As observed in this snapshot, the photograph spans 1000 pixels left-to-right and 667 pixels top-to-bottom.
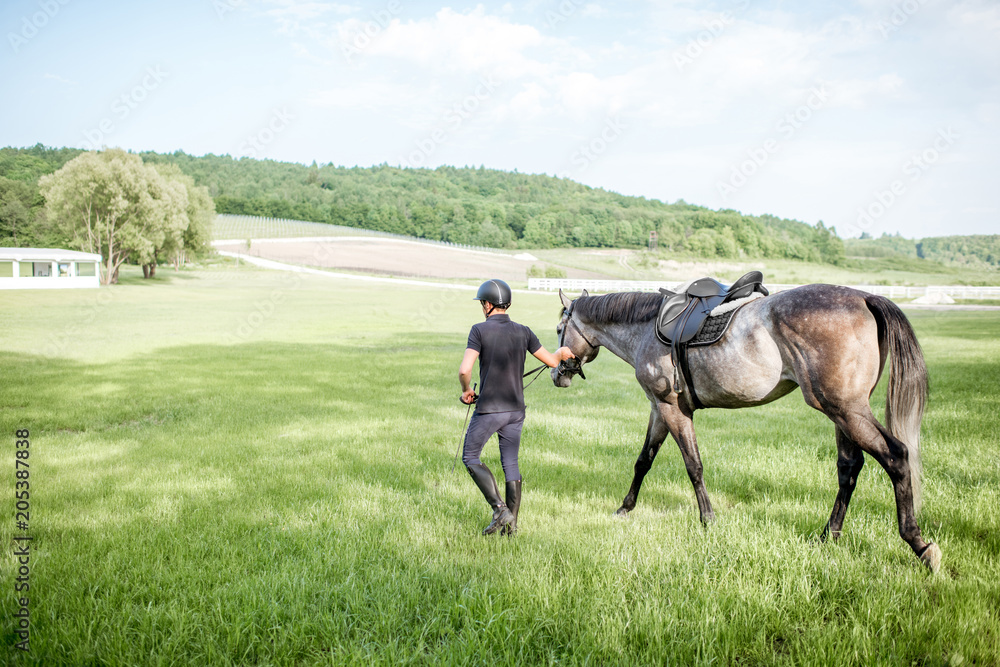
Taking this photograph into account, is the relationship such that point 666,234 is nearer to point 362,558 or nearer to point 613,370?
point 613,370

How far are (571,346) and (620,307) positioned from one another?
0.74 meters

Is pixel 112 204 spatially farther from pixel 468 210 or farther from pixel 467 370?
pixel 468 210

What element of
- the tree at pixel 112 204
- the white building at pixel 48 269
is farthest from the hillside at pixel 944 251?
the white building at pixel 48 269

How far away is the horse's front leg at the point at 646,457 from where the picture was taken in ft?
18.0

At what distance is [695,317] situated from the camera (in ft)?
17.5

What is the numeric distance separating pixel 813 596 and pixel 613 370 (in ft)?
42.8

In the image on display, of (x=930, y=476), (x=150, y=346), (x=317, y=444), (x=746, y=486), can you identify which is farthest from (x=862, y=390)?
(x=150, y=346)

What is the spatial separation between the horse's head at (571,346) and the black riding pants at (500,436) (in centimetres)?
145

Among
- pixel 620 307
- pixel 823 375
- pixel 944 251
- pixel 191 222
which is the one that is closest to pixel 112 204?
pixel 191 222

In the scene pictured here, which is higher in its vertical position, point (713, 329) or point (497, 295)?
point (497, 295)

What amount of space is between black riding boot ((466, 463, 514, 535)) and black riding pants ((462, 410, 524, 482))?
0.08 metres

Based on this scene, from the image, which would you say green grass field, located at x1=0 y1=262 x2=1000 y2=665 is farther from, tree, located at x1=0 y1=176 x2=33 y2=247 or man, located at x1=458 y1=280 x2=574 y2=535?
tree, located at x1=0 y1=176 x2=33 y2=247

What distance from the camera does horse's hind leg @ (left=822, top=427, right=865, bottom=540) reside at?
4.89m

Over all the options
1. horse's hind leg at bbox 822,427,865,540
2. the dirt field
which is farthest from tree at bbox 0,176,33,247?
horse's hind leg at bbox 822,427,865,540
